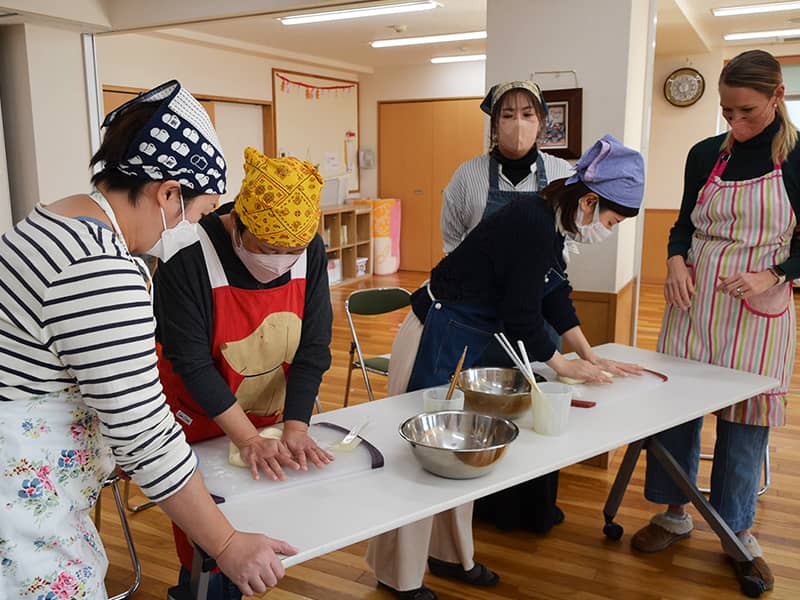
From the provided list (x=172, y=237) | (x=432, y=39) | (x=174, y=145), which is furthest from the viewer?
(x=432, y=39)

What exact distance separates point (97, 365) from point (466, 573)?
170 centimetres

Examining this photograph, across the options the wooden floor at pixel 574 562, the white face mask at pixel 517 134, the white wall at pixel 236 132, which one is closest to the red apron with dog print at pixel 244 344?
the wooden floor at pixel 574 562

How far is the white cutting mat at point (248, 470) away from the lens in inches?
52.2

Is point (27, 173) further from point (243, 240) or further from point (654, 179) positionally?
point (654, 179)

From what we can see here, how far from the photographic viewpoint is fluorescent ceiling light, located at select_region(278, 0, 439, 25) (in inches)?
194

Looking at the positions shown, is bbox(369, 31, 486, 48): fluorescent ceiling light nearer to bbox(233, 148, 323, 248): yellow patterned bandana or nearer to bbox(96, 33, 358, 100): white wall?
bbox(96, 33, 358, 100): white wall

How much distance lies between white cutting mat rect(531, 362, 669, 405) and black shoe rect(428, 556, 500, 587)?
70 cm

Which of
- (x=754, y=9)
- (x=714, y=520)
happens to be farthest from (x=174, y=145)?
(x=754, y=9)

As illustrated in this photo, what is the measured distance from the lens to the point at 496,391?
187 centimetres

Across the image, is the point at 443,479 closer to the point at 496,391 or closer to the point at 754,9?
the point at 496,391

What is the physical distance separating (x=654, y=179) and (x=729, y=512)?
6.10m

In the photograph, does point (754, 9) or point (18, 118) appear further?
point (754, 9)

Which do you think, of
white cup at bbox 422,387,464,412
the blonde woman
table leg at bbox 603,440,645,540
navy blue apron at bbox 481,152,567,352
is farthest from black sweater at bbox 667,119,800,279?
white cup at bbox 422,387,464,412

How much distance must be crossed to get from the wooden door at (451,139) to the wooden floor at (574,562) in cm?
570
